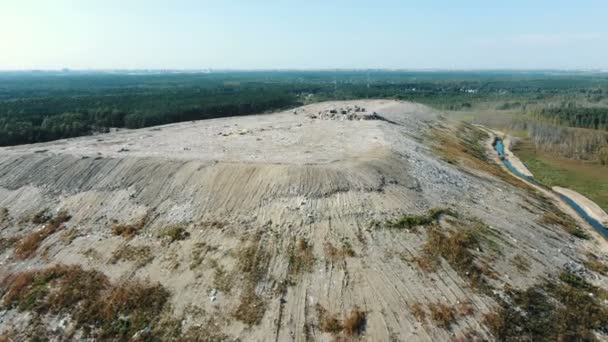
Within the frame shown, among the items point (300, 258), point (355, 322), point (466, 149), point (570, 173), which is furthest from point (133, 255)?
point (570, 173)

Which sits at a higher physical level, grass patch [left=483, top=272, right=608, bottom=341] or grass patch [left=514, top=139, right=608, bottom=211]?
grass patch [left=483, top=272, right=608, bottom=341]

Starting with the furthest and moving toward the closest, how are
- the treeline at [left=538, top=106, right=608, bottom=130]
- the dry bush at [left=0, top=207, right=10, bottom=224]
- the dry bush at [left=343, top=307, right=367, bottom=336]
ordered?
the treeline at [left=538, top=106, right=608, bottom=130] < the dry bush at [left=0, top=207, right=10, bottom=224] < the dry bush at [left=343, top=307, right=367, bottom=336]

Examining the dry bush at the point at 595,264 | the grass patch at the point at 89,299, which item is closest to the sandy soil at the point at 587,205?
the dry bush at the point at 595,264

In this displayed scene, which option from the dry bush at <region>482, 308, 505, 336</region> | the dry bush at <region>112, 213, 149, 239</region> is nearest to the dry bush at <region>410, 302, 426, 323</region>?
the dry bush at <region>482, 308, 505, 336</region>

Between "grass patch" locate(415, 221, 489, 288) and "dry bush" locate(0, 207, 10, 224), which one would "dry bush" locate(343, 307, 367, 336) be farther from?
"dry bush" locate(0, 207, 10, 224)

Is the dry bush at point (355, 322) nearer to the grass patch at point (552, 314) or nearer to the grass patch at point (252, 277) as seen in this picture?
the grass patch at point (252, 277)

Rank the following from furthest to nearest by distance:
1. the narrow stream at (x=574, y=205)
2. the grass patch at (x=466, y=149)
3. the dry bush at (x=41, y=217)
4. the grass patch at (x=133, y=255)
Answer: the grass patch at (x=466, y=149) < the narrow stream at (x=574, y=205) < the dry bush at (x=41, y=217) < the grass patch at (x=133, y=255)

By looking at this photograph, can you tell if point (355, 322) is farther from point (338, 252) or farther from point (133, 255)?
point (133, 255)
